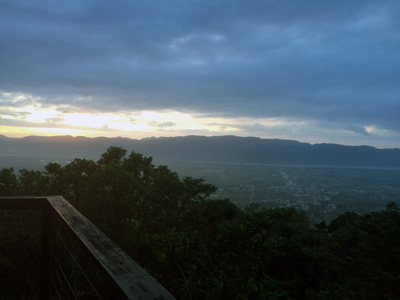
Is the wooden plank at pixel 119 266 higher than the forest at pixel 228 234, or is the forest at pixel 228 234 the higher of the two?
the wooden plank at pixel 119 266

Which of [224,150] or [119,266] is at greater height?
[224,150]

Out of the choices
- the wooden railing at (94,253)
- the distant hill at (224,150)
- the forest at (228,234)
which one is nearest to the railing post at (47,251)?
the wooden railing at (94,253)

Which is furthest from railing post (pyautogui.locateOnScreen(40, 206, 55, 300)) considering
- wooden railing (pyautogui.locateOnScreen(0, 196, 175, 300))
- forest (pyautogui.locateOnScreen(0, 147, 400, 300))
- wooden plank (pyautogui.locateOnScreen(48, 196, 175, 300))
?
forest (pyautogui.locateOnScreen(0, 147, 400, 300))

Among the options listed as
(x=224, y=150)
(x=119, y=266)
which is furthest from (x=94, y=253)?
(x=224, y=150)

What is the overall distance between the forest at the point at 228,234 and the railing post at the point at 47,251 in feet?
8.72

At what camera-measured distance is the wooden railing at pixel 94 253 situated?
30.8 inches

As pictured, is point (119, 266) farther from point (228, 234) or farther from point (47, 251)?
point (228, 234)

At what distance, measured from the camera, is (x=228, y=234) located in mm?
6398

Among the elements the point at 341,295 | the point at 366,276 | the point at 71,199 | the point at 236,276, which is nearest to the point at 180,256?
the point at 236,276

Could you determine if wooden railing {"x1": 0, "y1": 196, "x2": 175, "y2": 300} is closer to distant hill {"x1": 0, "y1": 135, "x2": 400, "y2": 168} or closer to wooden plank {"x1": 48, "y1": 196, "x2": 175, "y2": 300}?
wooden plank {"x1": 48, "y1": 196, "x2": 175, "y2": 300}

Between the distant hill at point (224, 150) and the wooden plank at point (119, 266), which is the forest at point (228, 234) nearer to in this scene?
the wooden plank at point (119, 266)

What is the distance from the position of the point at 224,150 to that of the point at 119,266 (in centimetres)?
18619

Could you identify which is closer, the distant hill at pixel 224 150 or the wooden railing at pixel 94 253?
the wooden railing at pixel 94 253

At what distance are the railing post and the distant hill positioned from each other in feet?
540
